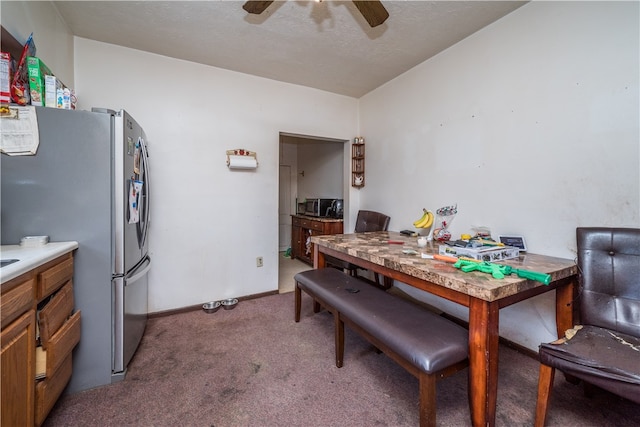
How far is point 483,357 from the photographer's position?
109cm

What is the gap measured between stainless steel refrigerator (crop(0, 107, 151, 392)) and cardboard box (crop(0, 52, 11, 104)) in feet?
0.41

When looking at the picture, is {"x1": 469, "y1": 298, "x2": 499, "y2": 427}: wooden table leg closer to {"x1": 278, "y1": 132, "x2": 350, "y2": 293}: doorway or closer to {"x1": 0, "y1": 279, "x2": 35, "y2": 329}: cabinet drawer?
{"x1": 0, "y1": 279, "x2": 35, "y2": 329}: cabinet drawer

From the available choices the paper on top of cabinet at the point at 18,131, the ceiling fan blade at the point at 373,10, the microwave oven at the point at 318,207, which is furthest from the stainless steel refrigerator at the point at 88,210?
the microwave oven at the point at 318,207

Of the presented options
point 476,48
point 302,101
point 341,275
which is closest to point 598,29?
point 476,48

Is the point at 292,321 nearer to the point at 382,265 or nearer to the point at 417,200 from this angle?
the point at 382,265

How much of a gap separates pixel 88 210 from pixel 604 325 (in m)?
2.80

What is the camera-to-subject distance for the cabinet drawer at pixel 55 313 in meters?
1.17

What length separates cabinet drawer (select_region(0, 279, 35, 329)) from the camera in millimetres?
927

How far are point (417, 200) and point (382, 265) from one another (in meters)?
1.35

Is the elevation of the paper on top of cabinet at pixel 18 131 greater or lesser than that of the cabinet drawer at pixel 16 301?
greater

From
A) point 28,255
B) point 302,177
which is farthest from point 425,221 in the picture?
point 302,177

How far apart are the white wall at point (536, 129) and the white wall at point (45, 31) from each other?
2.95 meters

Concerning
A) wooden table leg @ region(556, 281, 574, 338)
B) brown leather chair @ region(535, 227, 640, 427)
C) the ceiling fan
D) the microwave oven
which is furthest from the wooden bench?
the microwave oven

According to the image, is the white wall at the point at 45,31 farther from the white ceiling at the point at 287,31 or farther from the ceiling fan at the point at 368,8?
the ceiling fan at the point at 368,8
